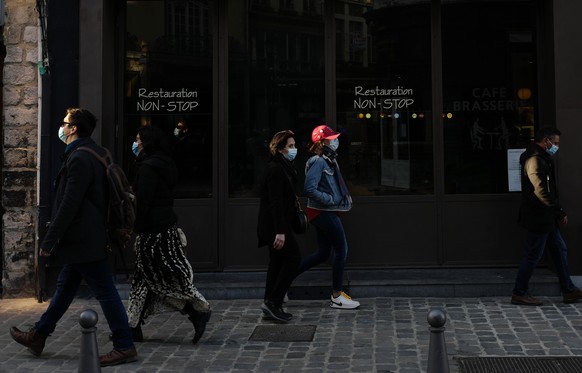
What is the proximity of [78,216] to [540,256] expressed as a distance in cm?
483

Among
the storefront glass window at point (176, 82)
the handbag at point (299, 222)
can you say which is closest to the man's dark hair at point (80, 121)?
the handbag at point (299, 222)

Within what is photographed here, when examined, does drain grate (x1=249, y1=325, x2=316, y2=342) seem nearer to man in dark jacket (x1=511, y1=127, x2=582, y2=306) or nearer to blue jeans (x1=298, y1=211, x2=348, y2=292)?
blue jeans (x1=298, y1=211, x2=348, y2=292)

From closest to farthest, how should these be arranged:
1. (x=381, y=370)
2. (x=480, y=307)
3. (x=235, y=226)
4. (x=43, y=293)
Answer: (x=381, y=370) → (x=480, y=307) → (x=43, y=293) → (x=235, y=226)

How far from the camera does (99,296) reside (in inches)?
236

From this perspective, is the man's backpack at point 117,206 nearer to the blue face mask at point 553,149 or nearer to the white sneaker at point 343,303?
the white sneaker at point 343,303

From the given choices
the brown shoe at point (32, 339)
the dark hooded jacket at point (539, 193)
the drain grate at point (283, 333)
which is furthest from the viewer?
the dark hooded jacket at point (539, 193)

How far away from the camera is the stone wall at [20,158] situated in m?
8.55

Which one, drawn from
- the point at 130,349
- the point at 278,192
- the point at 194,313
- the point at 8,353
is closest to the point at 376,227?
the point at 278,192

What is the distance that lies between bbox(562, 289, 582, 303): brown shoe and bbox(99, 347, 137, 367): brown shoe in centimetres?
461

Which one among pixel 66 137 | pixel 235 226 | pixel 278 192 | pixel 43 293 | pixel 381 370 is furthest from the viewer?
pixel 235 226

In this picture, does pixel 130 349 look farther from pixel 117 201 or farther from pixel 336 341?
pixel 336 341

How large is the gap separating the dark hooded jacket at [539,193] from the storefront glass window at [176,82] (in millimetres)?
3808

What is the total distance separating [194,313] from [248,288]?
190cm

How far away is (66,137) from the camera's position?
20.3 feet
